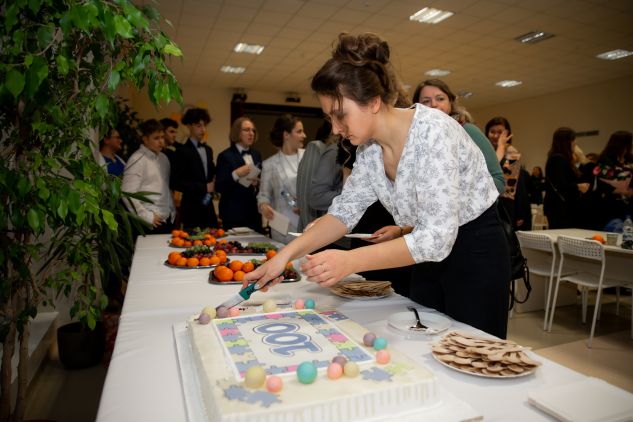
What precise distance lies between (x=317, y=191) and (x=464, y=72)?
22.7ft

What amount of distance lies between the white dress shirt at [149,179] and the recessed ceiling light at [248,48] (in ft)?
13.1

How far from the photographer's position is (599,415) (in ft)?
2.24

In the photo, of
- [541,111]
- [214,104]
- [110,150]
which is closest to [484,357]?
[110,150]

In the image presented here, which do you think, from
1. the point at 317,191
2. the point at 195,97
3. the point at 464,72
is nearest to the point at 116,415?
the point at 317,191

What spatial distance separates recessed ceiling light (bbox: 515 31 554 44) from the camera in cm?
625

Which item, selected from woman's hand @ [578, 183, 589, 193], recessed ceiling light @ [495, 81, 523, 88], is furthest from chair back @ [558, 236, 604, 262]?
recessed ceiling light @ [495, 81, 523, 88]

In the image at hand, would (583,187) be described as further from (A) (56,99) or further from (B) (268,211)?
(A) (56,99)

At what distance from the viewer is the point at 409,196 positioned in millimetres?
1231

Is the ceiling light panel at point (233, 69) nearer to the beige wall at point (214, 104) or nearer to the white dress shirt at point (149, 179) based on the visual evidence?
the beige wall at point (214, 104)

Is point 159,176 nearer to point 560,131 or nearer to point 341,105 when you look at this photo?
point 341,105

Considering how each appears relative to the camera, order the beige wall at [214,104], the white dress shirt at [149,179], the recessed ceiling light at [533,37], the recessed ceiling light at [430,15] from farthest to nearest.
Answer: the beige wall at [214,104] < the recessed ceiling light at [533,37] < the recessed ceiling light at [430,15] < the white dress shirt at [149,179]

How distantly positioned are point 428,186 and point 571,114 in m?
10.2

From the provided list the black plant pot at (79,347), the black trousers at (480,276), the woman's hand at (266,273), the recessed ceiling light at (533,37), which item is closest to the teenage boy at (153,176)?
the black plant pot at (79,347)

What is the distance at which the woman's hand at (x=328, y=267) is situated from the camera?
1.03m
